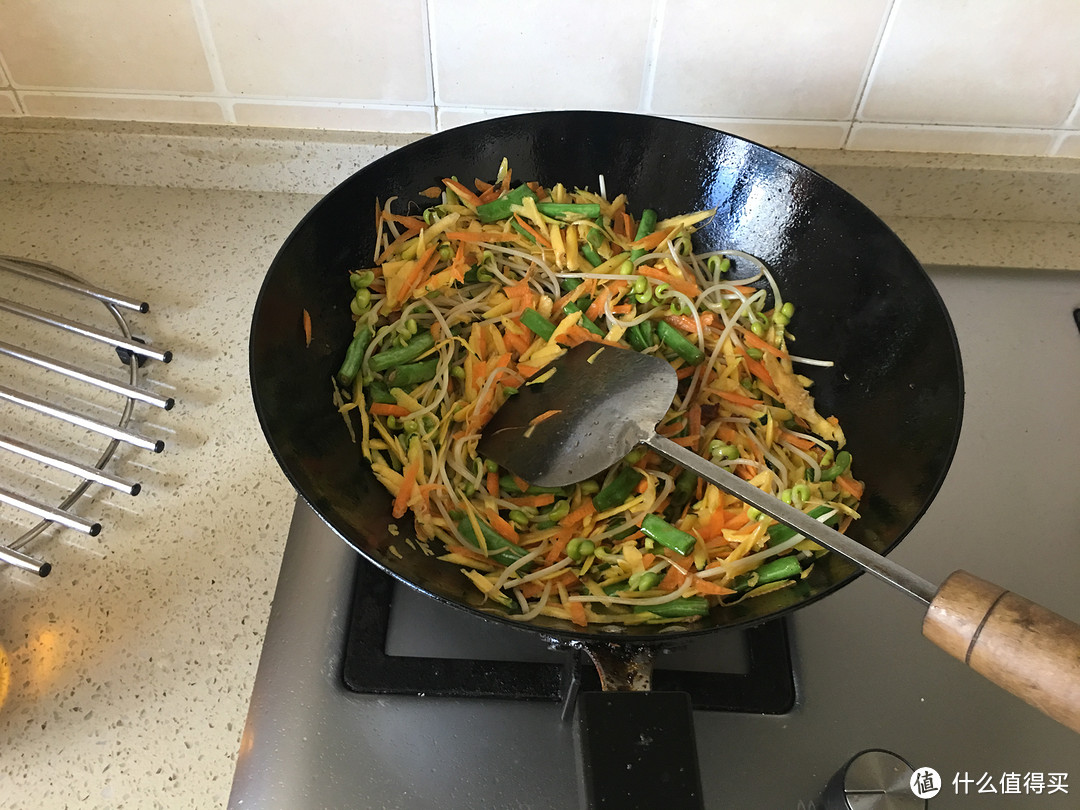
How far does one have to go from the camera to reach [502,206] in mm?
959

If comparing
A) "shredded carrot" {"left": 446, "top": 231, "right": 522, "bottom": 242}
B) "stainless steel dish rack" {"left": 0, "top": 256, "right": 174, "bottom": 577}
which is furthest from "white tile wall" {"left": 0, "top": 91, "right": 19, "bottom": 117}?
"shredded carrot" {"left": 446, "top": 231, "right": 522, "bottom": 242}

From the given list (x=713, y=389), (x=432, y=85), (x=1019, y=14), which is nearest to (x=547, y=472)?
(x=713, y=389)

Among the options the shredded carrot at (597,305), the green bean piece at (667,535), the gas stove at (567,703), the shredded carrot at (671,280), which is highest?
the shredded carrot at (671,280)

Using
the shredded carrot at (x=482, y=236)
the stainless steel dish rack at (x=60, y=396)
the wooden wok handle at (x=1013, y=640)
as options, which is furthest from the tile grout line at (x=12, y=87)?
the wooden wok handle at (x=1013, y=640)

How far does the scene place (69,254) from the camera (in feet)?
3.63

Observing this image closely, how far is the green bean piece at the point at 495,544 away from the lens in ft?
2.56

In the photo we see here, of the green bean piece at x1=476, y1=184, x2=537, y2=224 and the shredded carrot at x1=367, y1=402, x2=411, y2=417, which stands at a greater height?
the green bean piece at x1=476, y1=184, x2=537, y2=224

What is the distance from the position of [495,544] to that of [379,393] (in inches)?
8.9

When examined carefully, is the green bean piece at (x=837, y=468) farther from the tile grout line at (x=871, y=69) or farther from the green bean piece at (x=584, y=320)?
the tile grout line at (x=871, y=69)

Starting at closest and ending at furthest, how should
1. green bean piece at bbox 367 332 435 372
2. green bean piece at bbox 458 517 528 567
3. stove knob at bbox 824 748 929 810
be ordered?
stove knob at bbox 824 748 929 810, green bean piece at bbox 458 517 528 567, green bean piece at bbox 367 332 435 372

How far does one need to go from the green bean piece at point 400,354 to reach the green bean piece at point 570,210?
23cm

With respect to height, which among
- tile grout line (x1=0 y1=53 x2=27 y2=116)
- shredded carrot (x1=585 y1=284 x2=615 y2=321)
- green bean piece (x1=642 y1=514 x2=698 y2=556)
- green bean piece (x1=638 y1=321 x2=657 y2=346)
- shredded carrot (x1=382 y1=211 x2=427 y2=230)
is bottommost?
green bean piece (x1=642 y1=514 x2=698 y2=556)

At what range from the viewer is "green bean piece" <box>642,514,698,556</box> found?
0.76m

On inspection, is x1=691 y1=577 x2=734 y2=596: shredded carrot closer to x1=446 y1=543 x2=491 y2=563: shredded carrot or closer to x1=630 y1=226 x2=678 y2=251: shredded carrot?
x1=446 y1=543 x2=491 y2=563: shredded carrot
